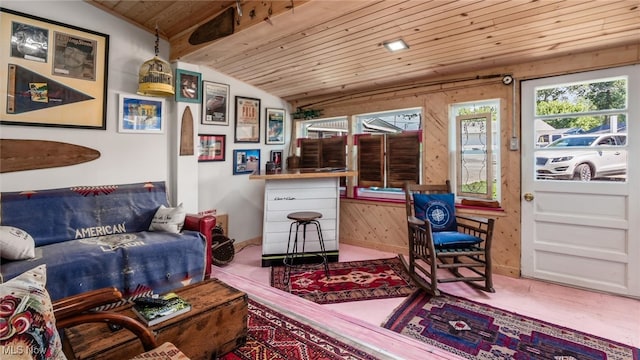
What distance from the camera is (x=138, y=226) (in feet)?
10.3

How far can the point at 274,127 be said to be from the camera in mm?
4812

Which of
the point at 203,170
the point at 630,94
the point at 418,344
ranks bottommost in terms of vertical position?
the point at 418,344

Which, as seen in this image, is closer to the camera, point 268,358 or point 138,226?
point 268,358

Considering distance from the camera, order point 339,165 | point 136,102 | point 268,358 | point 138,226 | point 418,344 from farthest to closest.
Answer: point 339,165
point 136,102
point 138,226
point 418,344
point 268,358

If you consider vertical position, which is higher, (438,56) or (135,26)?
(135,26)

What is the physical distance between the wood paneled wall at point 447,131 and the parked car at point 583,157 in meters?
0.26

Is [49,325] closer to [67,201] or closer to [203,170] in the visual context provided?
[67,201]

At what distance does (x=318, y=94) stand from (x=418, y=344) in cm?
364

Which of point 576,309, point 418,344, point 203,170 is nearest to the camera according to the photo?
point 418,344

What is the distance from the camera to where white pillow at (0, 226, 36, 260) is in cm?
212

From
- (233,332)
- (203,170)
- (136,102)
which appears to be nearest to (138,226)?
(203,170)

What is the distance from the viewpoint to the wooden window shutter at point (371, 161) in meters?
4.23

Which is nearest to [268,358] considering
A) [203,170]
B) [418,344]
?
[418,344]

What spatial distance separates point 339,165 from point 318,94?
3.72 feet
